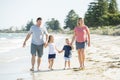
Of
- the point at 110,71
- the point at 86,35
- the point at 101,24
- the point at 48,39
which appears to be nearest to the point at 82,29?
the point at 86,35

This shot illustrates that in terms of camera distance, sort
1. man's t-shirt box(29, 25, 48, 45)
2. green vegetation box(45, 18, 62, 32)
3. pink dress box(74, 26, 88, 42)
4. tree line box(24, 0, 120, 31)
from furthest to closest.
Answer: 1. green vegetation box(45, 18, 62, 32)
2. tree line box(24, 0, 120, 31)
3. pink dress box(74, 26, 88, 42)
4. man's t-shirt box(29, 25, 48, 45)

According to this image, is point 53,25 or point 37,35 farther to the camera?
point 53,25

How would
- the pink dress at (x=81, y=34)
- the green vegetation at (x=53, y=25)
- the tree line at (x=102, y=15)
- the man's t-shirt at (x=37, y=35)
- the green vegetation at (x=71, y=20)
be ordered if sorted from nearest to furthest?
the man's t-shirt at (x=37, y=35) → the pink dress at (x=81, y=34) → the tree line at (x=102, y=15) → the green vegetation at (x=71, y=20) → the green vegetation at (x=53, y=25)

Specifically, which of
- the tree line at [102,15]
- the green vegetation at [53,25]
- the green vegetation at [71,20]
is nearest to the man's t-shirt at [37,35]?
the tree line at [102,15]

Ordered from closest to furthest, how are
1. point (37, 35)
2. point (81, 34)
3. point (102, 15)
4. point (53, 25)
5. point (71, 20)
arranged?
point (37, 35) → point (81, 34) → point (102, 15) → point (71, 20) → point (53, 25)

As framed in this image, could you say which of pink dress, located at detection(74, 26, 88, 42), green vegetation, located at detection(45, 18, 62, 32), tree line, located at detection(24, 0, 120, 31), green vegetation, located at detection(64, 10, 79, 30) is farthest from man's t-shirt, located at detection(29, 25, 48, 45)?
green vegetation, located at detection(45, 18, 62, 32)

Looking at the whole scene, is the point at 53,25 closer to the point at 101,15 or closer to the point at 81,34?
the point at 101,15

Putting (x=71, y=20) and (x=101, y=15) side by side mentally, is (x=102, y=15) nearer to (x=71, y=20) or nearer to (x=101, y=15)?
(x=101, y=15)

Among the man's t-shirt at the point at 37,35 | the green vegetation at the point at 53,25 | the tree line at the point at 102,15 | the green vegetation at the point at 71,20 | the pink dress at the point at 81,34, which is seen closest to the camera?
the man's t-shirt at the point at 37,35

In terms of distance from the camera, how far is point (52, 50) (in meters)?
11.2

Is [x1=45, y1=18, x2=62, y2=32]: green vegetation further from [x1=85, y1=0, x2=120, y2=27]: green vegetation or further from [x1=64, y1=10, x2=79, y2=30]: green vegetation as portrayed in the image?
[x1=85, y1=0, x2=120, y2=27]: green vegetation

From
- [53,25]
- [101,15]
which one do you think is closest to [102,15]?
[101,15]

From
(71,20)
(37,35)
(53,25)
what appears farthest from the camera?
(53,25)

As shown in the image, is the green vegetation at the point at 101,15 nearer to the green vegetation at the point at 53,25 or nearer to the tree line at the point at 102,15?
the tree line at the point at 102,15
